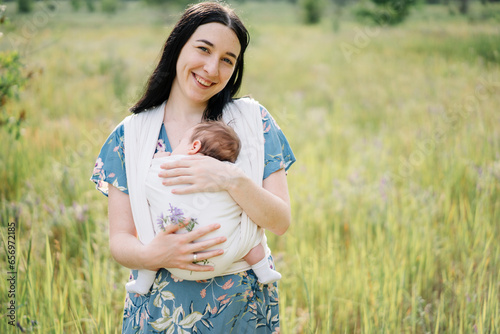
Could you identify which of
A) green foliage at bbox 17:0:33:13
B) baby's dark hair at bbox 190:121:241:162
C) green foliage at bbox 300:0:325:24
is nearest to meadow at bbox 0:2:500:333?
baby's dark hair at bbox 190:121:241:162

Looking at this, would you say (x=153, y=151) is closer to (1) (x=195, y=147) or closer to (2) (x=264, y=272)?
(1) (x=195, y=147)

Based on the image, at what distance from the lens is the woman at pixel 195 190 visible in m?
1.24

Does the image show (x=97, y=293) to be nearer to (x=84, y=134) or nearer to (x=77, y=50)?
(x=84, y=134)

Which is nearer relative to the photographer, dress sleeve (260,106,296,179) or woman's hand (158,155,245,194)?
woman's hand (158,155,245,194)

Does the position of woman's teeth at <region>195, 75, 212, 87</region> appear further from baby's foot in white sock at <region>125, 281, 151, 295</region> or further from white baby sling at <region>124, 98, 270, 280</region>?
baby's foot in white sock at <region>125, 281, 151, 295</region>

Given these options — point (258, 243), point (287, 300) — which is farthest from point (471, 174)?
point (258, 243)

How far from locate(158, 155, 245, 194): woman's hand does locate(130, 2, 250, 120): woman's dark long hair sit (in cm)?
28

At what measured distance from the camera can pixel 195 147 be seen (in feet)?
4.42

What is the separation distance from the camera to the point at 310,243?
8.71 feet

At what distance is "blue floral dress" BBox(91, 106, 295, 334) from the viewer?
129 centimetres

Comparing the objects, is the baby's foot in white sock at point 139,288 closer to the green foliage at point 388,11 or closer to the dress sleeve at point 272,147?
the dress sleeve at point 272,147

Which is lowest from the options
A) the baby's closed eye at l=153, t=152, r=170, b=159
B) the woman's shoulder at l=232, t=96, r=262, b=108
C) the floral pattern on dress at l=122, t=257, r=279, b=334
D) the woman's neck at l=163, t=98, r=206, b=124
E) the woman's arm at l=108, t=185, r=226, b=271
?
the floral pattern on dress at l=122, t=257, r=279, b=334

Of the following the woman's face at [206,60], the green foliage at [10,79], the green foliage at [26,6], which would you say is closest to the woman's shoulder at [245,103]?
the woman's face at [206,60]

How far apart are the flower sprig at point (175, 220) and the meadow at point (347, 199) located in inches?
24.7
